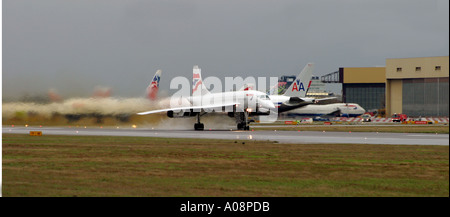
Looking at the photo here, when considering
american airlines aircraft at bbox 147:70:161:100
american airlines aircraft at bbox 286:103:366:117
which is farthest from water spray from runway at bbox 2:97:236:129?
american airlines aircraft at bbox 286:103:366:117

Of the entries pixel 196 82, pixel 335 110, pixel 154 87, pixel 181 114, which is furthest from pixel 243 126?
pixel 335 110

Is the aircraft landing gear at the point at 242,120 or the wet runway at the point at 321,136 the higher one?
the aircraft landing gear at the point at 242,120

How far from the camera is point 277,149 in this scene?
119 feet

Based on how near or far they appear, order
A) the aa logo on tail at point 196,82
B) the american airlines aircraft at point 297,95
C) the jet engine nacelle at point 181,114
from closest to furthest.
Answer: the jet engine nacelle at point 181,114, the american airlines aircraft at point 297,95, the aa logo on tail at point 196,82

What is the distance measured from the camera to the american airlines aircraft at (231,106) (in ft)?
214

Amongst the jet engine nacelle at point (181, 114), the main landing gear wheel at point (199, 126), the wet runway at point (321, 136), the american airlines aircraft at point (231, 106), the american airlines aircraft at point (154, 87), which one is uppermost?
the american airlines aircraft at point (154, 87)

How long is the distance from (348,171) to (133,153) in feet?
43.6

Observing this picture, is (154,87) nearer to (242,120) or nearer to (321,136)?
(242,120)

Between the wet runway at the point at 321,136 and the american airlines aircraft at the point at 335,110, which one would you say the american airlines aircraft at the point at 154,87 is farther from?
the american airlines aircraft at the point at 335,110

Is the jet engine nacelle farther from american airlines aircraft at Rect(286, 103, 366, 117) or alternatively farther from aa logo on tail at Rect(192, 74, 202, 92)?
american airlines aircraft at Rect(286, 103, 366, 117)

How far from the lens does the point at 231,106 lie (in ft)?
218

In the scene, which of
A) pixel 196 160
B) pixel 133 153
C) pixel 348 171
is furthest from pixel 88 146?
pixel 348 171

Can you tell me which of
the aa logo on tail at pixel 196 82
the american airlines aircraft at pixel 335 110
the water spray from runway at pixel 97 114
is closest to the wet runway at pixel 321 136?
the water spray from runway at pixel 97 114
